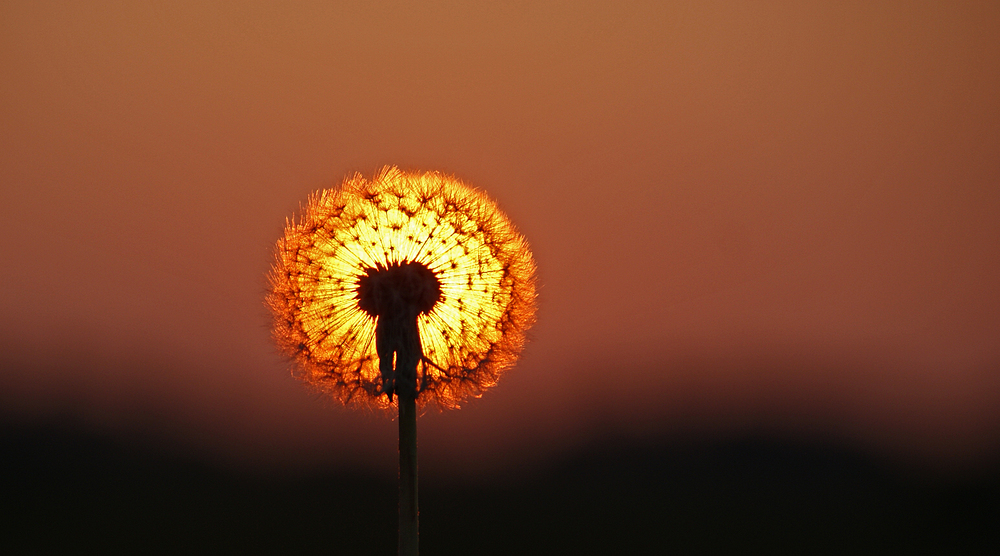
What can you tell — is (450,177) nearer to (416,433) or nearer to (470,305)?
(470,305)

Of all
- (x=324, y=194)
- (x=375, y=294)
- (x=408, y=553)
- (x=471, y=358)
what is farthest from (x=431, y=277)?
(x=408, y=553)

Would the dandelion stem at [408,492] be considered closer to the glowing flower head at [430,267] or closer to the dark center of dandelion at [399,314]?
the dark center of dandelion at [399,314]

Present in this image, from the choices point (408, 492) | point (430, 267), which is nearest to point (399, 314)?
point (430, 267)

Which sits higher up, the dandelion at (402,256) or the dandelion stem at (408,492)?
the dandelion at (402,256)

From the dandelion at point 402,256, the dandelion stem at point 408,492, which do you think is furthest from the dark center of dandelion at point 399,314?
the dandelion stem at point 408,492

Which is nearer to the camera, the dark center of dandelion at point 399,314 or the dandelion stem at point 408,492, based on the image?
the dandelion stem at point 408,492

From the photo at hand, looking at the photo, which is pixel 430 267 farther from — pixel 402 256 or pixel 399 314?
pixel 399 314
